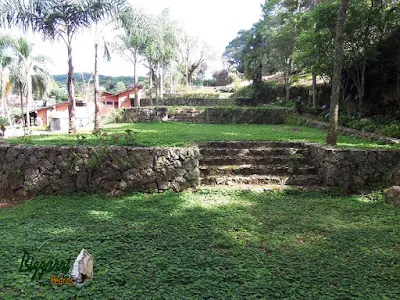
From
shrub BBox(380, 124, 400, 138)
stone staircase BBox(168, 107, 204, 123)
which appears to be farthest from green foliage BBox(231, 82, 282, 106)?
shrub BBox(380, 124, 400, 138)

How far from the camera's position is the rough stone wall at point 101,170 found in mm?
6000

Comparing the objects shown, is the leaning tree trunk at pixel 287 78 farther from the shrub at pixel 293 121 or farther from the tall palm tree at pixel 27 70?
the tall palm tree at pixel 27 70

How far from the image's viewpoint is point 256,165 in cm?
671

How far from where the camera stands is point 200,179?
20.7 feet

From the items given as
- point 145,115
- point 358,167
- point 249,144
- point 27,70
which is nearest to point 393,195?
point 358,167

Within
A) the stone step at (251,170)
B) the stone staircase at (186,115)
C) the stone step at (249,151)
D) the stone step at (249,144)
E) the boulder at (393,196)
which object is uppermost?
the stone staircase at (186,115)

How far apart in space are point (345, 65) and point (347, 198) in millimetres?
7104

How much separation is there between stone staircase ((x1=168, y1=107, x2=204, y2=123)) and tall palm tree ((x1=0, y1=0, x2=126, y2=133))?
6.88 m

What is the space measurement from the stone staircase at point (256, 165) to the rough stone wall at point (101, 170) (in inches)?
23.3

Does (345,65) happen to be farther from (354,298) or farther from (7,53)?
(7,53)

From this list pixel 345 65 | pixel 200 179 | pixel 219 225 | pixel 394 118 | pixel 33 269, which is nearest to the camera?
pixel 33 269

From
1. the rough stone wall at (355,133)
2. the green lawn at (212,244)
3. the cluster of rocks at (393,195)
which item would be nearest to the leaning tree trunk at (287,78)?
the rough stone wall at (355,133)

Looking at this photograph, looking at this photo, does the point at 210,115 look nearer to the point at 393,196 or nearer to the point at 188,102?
the point at 188,102

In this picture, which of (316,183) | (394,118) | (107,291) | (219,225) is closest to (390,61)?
(394,118)
